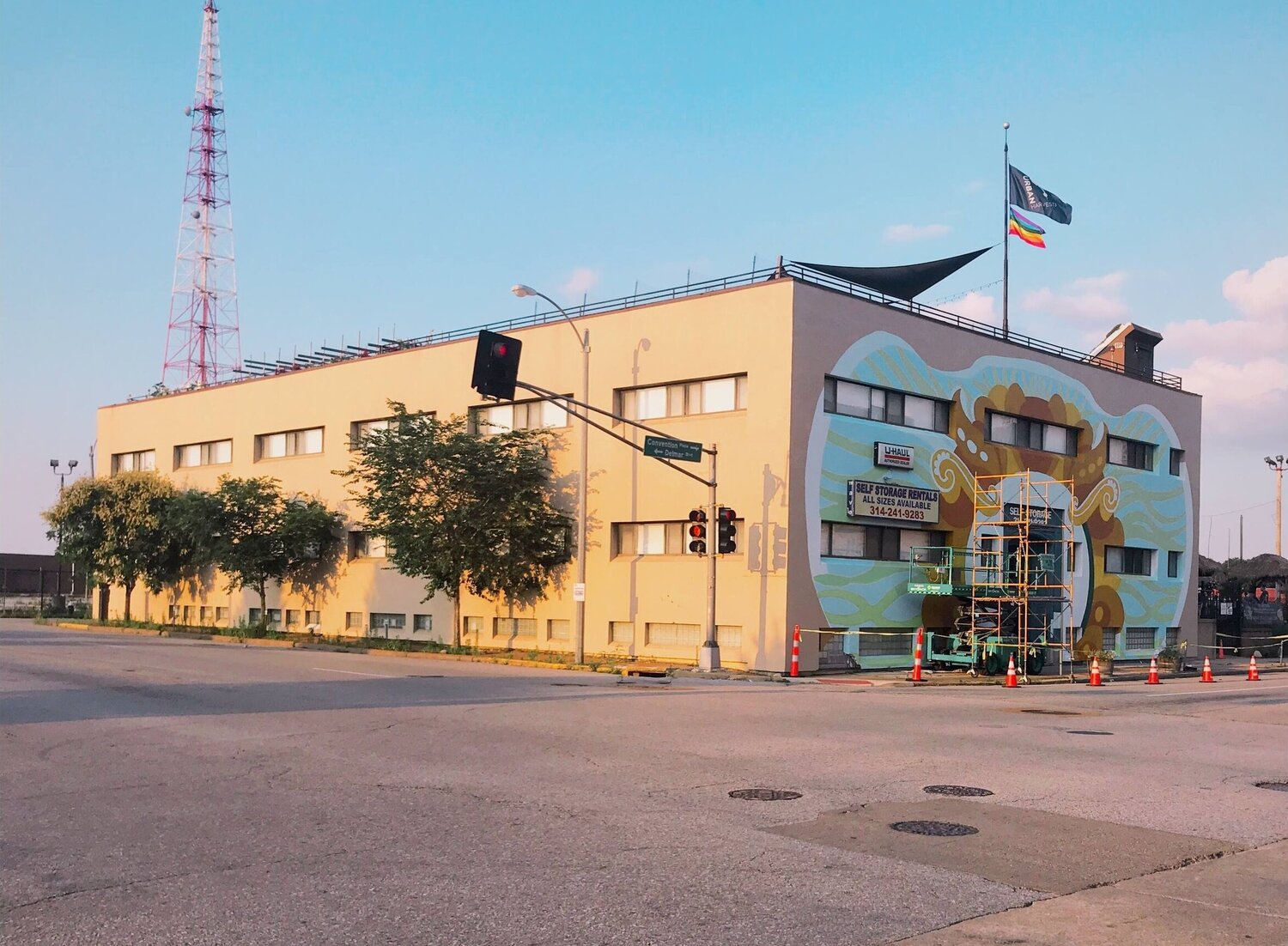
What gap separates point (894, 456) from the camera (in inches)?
1334

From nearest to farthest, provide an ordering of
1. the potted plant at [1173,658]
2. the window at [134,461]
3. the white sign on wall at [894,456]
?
the white sign on wall at [894,456] < the potted plant at [1173,658] < the window at [134,461]

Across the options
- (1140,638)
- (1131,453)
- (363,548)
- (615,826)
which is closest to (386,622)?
(363,548)

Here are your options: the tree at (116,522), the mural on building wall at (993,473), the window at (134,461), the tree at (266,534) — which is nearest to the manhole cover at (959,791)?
the mural on building wall at (993,473)

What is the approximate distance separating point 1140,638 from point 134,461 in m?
44.0

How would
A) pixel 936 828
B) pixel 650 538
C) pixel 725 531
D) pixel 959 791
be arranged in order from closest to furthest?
pixel 936 828 → pixel 959 791 → pixel 725 531 → pixel 650 538

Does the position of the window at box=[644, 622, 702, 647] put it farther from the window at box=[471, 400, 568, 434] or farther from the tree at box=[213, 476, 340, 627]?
the tree at box=[213, 476, 340, 627]

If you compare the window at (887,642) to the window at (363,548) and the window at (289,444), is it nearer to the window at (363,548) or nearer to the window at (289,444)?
the window at (363,548)

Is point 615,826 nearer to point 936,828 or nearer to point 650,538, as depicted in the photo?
point 936,828

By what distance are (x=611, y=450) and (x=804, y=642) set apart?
8.34m

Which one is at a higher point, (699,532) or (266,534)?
(699,532)

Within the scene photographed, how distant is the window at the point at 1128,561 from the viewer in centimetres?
4306

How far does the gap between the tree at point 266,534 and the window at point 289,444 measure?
188 centimetres

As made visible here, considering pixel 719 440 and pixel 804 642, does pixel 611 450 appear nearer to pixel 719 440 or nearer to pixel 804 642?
pixel 719 440

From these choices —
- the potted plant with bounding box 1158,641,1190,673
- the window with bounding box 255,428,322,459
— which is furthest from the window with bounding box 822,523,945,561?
the window with bounding box 255,428,322,459
